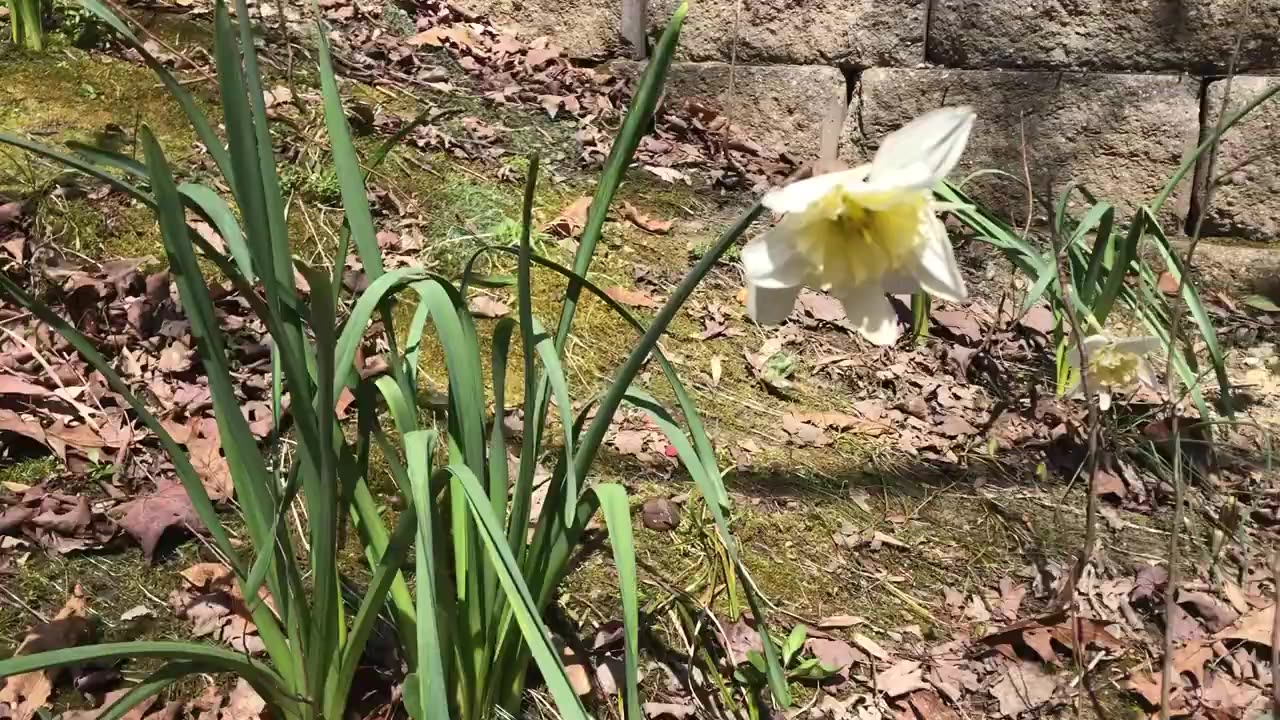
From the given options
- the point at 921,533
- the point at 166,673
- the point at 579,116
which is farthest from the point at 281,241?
the point at 579,116

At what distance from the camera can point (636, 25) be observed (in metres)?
3.44

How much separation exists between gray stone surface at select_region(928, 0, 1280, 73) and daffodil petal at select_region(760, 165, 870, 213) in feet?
8.18

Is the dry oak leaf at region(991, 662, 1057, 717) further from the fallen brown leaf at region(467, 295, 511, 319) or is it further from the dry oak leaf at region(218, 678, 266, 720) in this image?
the fallen brown leaf at region(467, 295, 511, 319)

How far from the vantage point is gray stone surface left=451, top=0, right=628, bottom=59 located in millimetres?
3490

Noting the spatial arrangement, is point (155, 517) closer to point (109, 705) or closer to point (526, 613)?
point (109, 705)

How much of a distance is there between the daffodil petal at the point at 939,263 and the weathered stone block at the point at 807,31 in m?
2.51

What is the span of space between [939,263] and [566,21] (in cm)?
303

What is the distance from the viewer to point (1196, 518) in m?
2.00

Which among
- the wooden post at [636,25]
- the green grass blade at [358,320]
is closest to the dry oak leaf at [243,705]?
the green grass blade at [358,320]

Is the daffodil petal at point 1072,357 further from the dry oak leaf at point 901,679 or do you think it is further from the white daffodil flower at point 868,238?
the white daffodil flower at point 868,238

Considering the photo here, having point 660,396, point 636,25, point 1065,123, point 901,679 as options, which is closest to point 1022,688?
point 901,679

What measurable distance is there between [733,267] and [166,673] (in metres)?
→ 1.99

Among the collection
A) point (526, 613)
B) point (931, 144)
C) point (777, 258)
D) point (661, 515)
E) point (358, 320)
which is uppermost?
point (931, 144)

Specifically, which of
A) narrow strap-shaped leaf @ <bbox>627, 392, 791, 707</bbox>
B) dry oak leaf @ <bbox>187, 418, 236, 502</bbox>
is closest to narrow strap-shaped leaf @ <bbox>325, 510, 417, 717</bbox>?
narrow strap-shaped leaf @ <bbox>627, 392, 791, 707</bbox>
